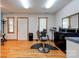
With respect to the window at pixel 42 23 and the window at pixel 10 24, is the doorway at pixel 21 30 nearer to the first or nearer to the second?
the window at pixel 10 24

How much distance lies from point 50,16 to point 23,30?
8.58ft

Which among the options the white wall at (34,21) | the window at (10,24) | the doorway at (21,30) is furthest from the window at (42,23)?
the window at (10,24)

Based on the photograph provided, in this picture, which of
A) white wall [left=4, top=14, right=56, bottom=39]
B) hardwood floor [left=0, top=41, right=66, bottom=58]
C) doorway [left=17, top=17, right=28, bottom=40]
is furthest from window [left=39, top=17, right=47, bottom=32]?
hardwood floor [left=0, top=41, right=66, bottom=58]

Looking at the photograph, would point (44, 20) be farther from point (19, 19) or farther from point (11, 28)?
point (11, 28)

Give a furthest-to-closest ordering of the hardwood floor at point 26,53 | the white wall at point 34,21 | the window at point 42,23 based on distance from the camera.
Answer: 1. the window at point 42,23
2. the white wall at point 34,21
3. the hardwood floor at point 26,53

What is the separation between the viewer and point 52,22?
11.4m

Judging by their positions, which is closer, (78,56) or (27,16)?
(78,56)

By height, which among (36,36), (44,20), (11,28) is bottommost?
(36,36)

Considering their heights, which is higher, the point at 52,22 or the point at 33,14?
the point at 33,14

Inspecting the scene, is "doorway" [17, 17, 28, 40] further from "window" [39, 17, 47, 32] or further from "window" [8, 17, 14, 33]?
"window" [39, 17, 47, 32]

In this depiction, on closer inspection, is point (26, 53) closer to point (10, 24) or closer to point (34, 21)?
point (34, 21)

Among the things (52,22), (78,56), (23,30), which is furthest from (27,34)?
(78,56)

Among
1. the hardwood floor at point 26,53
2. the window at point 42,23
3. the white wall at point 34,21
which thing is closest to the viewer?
the hardwood floor at point 26,53

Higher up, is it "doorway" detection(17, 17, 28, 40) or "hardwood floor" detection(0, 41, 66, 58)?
"doorway" detection(17, 17, 28, 40)
